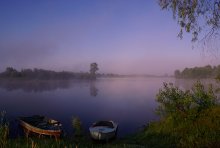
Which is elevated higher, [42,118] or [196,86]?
[196,86]

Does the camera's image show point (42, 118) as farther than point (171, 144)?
Yes

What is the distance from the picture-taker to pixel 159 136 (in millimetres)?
24562

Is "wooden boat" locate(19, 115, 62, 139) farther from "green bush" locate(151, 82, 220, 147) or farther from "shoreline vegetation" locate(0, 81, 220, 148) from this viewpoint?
"green bush" locate(151, 82, 220, 147)

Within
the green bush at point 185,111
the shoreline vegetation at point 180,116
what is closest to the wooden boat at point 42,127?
the shoreline vegetation at point 180,116

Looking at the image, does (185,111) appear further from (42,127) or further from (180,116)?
(42,127)

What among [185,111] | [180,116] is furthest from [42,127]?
[185,111]

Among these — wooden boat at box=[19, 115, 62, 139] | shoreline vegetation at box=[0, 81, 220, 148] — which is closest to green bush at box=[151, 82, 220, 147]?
shoreline vegetation at box=[0, 81, 220, 148]

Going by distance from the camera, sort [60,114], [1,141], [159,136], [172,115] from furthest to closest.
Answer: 1. [60,114]
2. [172,115]
3. [159,136]
4. [1,141]

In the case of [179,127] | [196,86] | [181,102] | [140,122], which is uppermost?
[196,86]

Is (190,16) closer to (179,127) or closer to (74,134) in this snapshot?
(179,127)

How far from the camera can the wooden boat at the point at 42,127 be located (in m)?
30.6

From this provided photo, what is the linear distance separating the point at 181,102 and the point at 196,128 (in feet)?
15.1

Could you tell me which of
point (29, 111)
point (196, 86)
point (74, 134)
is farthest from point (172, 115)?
point (29, 111)

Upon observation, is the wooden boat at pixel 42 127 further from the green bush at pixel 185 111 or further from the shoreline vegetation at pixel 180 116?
the green bush at pixel 185 111
